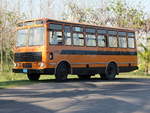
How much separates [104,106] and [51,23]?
8.72 meters

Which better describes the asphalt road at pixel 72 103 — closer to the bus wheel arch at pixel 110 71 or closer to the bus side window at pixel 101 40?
the bus side window at pixel 101 40

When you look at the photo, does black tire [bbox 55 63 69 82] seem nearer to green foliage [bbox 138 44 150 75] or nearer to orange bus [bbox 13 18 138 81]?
orange bus [bbox 13 18 138 81]

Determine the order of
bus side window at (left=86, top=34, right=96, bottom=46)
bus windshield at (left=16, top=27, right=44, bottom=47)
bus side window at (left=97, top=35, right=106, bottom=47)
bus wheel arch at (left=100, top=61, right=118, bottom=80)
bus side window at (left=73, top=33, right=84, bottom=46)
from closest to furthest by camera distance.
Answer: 1. bus windshield at (left=16, top=27, right=44, bottom=47)
2. bus side window at (left=73, top=33, right=84, bottom=46)
3. bus side window at (left=86, top=34, right=96, bottom=46)
4. bus side window at (left=97, top=35, right=106, bottom=47)
5. bus wheel arch at (left=100, top=61, right=118, bottom=80)

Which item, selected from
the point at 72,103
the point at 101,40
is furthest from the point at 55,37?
the point at 72,103

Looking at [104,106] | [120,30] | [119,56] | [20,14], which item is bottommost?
[104,106]

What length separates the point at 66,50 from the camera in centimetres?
1972

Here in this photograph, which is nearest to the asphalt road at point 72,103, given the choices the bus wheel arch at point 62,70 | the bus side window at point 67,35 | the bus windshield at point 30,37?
the bus wheel arch at point 62,70

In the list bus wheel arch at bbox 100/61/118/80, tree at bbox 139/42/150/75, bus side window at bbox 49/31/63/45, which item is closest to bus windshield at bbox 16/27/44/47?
bus side window at bbox 49/31/63/45

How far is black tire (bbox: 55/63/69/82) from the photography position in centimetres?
1933

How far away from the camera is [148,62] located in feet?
108

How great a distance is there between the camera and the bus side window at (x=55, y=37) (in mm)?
18984

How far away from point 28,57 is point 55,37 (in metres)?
1.51

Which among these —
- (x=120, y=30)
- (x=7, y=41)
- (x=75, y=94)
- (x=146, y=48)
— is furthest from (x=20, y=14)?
(x=75, y=94)

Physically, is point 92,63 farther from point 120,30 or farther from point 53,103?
point 53,103
